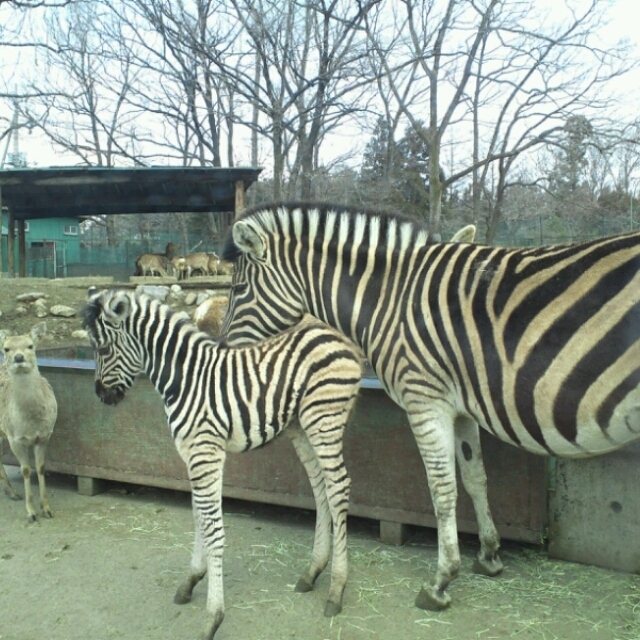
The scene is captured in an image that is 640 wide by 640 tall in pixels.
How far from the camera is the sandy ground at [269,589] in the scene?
336 cm

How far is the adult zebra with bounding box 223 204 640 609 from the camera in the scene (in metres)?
2.95

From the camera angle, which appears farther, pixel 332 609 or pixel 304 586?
pixel 304 586

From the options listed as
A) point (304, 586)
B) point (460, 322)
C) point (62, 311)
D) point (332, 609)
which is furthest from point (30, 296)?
point (460, 322)

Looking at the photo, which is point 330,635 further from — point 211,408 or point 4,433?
point 4,433

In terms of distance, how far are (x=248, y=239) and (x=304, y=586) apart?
2.12 m

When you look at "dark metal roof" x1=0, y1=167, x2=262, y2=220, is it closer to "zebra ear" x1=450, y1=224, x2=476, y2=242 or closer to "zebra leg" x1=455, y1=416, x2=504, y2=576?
"zebra ear" x1=450, y1=224, x2=476, y2=242

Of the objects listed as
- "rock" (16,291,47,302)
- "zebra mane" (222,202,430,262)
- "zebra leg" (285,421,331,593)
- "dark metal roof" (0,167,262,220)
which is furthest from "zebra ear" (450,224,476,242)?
"rock" (16,291,47,302)

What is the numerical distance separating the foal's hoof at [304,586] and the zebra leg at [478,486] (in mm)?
1054

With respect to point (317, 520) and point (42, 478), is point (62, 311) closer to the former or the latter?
point (42, 478)

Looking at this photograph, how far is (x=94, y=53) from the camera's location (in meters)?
18.0

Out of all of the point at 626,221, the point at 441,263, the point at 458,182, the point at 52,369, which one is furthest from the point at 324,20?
the point at 441,263

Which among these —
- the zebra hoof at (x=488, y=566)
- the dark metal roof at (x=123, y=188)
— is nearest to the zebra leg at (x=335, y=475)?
the zebra hoof at (x=488, y=566)

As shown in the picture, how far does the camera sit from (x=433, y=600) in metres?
3.51

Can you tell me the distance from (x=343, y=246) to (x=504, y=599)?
2.25 meters
